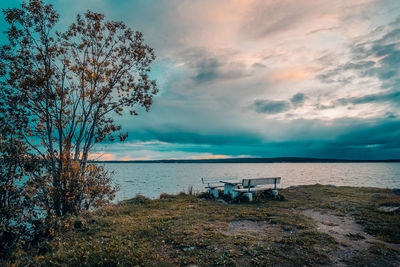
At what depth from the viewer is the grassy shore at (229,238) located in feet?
15.9

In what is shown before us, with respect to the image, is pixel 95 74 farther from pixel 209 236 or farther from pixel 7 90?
pixel 209 236

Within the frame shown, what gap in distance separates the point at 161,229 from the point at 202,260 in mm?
2628

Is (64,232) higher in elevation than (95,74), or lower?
lower

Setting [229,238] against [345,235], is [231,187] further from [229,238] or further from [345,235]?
[229,238]

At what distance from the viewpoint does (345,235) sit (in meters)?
6.77

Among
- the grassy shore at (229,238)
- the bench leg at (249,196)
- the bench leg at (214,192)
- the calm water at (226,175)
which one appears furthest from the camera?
the calm water at (226,175)

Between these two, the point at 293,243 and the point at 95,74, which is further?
the point at 95,74

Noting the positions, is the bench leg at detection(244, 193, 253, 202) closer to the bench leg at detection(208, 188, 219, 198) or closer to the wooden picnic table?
the wooden picnic table

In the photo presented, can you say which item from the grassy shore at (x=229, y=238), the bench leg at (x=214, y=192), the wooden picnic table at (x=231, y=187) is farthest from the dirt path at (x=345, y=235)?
the bench leg at (x=214, y=192)

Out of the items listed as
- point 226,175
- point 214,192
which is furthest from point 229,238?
point 226,175

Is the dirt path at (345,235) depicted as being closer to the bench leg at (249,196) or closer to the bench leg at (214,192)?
the bench leg at (249,196)

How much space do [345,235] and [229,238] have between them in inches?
A: 141

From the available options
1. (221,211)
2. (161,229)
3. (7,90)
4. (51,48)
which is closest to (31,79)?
(7,90)

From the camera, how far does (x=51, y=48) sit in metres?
8.35
